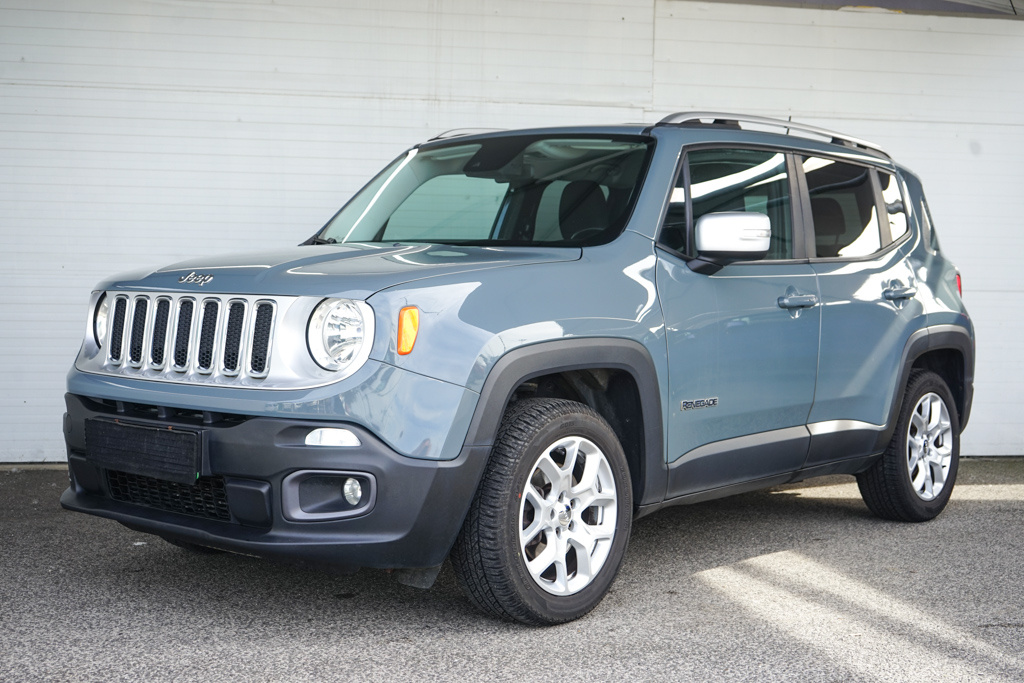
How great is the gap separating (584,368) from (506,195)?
96 cm

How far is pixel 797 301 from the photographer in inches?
177

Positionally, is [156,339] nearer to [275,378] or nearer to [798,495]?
[275,378]

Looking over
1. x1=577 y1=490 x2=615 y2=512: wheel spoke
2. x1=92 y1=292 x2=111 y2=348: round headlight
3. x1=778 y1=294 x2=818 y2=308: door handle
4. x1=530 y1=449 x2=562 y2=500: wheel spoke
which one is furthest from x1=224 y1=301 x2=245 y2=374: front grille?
x1=778 y1=294 x2=818 y2=308: door handle

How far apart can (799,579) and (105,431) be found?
2678 millimetres

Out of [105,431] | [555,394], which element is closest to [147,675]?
[105,431]

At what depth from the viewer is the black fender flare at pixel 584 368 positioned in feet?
10.9

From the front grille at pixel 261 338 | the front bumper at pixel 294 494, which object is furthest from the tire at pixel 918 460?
the front grille at pixel 261 338

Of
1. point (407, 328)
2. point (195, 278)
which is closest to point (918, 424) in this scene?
point (407, 328)

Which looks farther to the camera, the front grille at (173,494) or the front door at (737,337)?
the front door at (737,337)

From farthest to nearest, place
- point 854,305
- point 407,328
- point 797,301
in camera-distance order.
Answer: point 854,305, point 797,301, point 407,328

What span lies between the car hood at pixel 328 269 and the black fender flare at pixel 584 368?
1.02 ft

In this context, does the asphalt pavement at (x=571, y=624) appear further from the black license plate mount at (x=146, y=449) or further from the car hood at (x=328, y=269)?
the car hood at (x=328, y=269)

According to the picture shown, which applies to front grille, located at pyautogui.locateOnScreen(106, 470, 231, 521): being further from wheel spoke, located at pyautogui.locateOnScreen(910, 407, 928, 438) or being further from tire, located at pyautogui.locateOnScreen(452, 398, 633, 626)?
wheel spoke, located at pyautogui.locateOnScreen(910, 407, 928, 438)

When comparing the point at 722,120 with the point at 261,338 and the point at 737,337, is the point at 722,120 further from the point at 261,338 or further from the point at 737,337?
the point at 261,338
